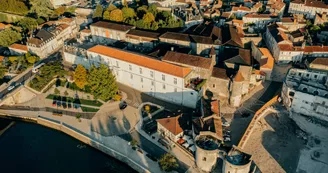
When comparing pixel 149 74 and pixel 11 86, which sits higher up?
pixel 149 74

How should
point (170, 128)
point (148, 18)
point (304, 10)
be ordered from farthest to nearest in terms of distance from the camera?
point (304, 10) < point (148, 18) < point (170, 128)

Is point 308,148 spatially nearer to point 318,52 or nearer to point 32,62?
point 318,52

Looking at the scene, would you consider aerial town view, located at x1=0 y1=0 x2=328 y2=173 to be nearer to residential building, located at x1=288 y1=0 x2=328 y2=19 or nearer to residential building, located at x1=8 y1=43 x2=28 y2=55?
residential building, located at x1=8 y1=43 x2=28 y2=55

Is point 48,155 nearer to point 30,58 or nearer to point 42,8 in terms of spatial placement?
point 30,58

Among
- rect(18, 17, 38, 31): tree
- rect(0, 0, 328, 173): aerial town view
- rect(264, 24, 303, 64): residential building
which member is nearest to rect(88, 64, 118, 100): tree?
rect(0, 0, 328, 173): aerial town view

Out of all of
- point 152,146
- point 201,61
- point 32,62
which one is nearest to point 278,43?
point 201,61

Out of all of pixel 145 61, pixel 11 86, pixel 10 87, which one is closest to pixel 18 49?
pixel 11 86
